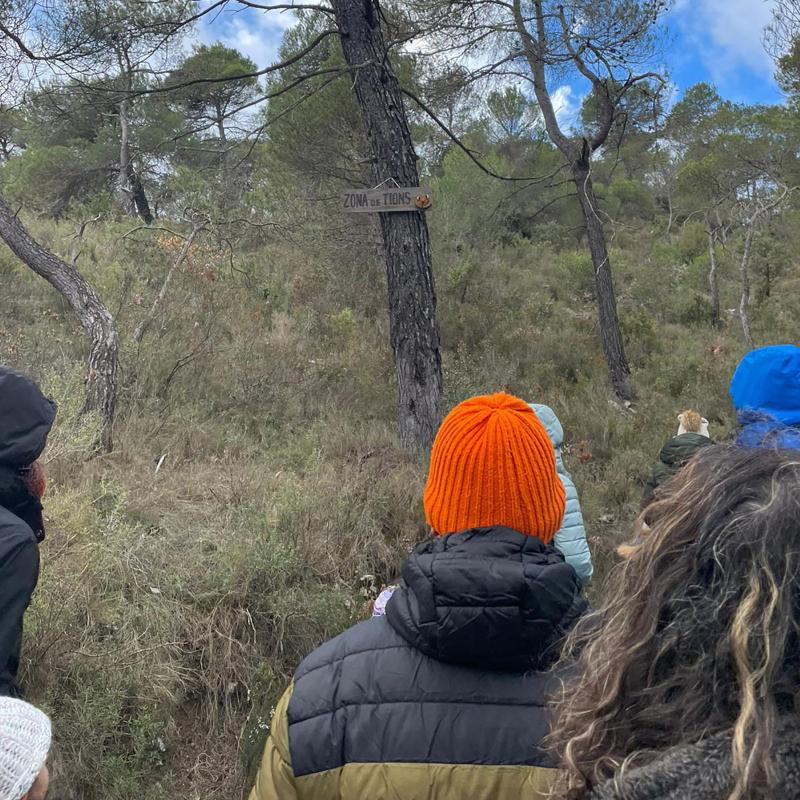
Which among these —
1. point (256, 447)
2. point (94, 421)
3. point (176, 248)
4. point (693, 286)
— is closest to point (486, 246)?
point (693, 286)

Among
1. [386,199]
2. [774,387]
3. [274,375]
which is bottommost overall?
[774,387]

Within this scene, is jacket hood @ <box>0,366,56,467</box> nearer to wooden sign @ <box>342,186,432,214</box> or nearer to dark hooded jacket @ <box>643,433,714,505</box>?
dark hooded jacket @ <box>643,433,714,505</box>

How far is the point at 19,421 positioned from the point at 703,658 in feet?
6.55

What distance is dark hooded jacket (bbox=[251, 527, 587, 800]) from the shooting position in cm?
111

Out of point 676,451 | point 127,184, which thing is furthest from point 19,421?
point 127,184

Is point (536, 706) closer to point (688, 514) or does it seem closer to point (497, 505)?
point (497, 505)

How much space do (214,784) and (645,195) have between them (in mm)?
20552

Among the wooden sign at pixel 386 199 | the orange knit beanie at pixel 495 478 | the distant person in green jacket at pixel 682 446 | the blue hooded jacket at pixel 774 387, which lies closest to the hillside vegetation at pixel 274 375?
the distant person in green jacket at pixel 682 446

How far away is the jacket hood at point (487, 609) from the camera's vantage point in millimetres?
1117

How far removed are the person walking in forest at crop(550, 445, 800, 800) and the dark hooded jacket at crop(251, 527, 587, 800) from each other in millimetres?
217

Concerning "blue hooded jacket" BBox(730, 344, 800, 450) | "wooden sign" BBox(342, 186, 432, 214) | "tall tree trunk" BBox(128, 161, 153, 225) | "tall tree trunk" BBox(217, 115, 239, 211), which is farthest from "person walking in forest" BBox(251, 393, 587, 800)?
"tall tree trunk" BBox(128, 161, 153, 225)

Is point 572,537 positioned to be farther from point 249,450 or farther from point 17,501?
point 249,450

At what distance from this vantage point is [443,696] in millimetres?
1148

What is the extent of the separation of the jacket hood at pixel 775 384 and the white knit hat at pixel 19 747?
2599 mm
